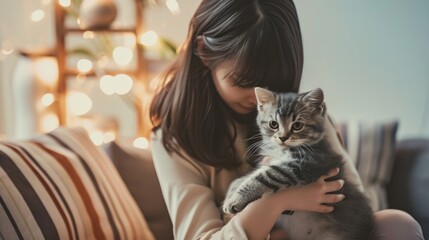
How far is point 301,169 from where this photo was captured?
107 cm

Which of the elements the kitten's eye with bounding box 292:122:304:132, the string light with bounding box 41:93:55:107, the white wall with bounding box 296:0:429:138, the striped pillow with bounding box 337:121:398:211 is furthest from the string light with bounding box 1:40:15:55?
the kitten's eye with bounding box 292:122:304:132

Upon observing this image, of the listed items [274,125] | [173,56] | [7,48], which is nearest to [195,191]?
[274,125]

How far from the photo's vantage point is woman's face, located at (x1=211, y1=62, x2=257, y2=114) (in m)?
1.17

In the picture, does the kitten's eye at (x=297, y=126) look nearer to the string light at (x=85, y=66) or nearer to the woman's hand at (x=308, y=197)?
the woman's hand at (x=308, y=197)

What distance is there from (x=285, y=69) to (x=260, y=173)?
0.28 m

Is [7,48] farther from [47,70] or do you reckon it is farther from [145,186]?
[145,186]

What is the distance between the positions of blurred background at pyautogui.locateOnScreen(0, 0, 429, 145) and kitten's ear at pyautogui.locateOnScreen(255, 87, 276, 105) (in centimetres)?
53

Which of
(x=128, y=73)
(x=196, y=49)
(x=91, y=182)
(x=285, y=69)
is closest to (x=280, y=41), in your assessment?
(x=285, y=69)

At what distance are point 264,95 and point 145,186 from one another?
50 centimetres

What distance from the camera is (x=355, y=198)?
1.14 m

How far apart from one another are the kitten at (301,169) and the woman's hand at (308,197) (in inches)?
0.6

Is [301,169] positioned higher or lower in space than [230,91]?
lower

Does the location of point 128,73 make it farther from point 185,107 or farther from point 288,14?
point 288,14

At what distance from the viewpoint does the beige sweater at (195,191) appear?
45.3 inches
